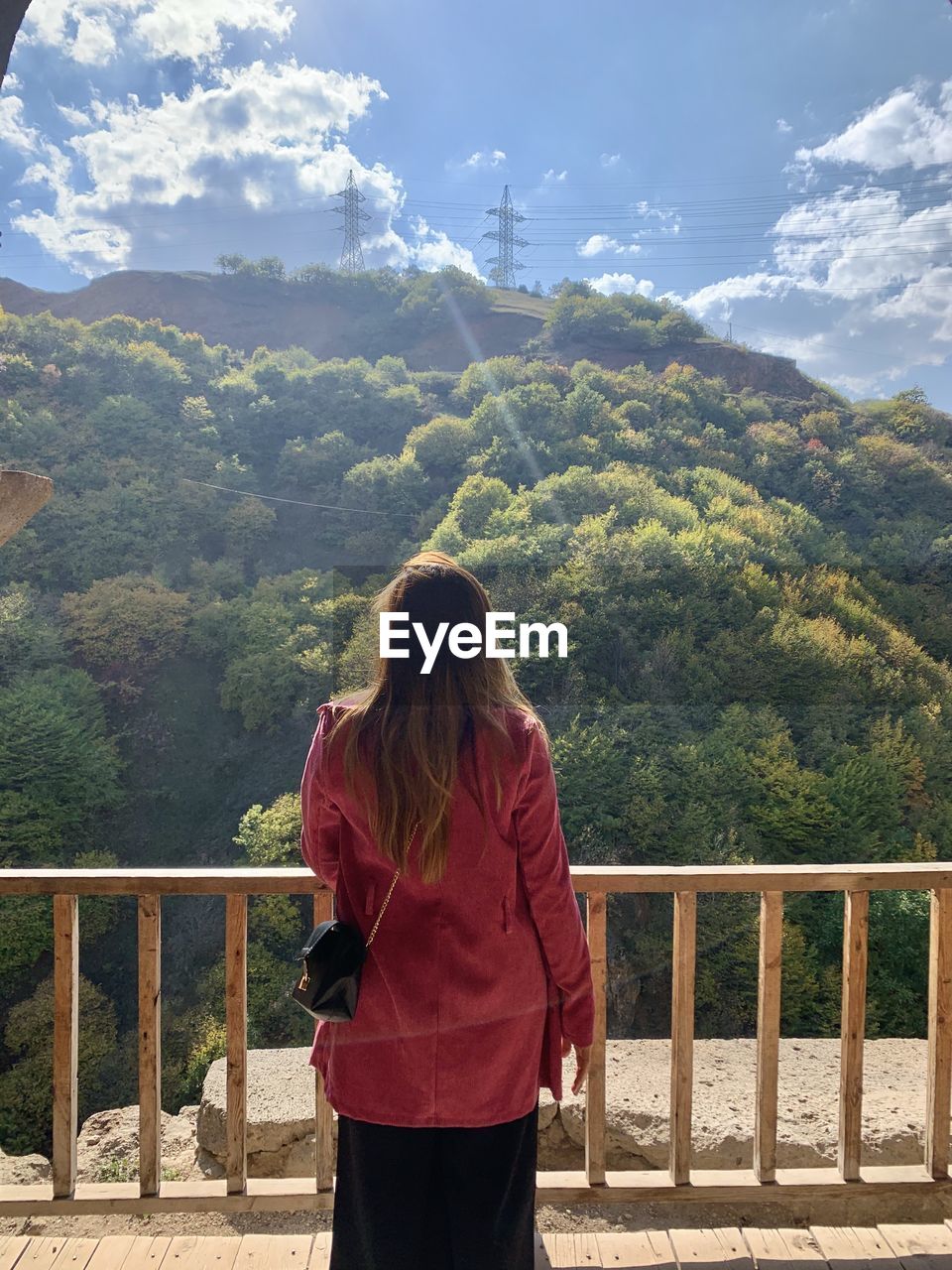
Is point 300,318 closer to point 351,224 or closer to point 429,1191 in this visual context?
point 351,224

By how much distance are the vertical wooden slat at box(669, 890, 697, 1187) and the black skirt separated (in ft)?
1.85

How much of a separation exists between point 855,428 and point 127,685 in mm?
23347

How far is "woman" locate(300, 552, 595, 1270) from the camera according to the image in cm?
88

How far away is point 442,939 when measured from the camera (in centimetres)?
91

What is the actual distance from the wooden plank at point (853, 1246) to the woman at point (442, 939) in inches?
32.2

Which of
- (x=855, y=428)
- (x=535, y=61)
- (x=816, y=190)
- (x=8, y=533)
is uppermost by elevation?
(x=816, y=190)

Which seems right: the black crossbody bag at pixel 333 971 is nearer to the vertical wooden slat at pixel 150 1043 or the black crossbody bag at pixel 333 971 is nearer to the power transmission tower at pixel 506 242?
the vertical wooden slat at pixel 150 1043

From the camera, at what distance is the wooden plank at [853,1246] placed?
4.66 ft

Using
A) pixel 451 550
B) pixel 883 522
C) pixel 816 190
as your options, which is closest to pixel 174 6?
pixel 451 550

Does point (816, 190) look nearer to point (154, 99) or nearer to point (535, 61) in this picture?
point (535, 61)

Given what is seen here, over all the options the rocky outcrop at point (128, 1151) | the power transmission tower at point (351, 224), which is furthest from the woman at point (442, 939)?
the power transmission tower at point (351, 224)

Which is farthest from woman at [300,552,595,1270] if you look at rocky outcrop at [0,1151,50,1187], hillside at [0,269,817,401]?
hillside at [0,269,817,401]

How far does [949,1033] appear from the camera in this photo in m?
1.57

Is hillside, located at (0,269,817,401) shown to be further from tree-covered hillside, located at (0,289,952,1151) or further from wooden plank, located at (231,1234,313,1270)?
wooden plank, located at (231,1234,313,1270)
